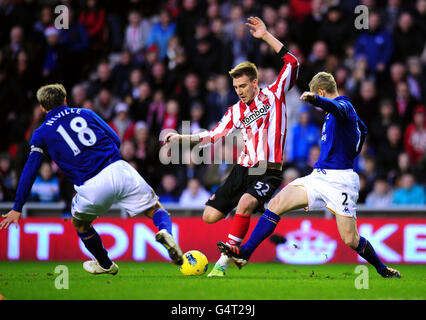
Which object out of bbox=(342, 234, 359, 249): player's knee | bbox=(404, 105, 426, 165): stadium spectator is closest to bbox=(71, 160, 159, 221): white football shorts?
bbox=(342, 234, 359, 249): player's knee

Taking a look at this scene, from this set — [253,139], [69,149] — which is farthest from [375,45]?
[69,149]

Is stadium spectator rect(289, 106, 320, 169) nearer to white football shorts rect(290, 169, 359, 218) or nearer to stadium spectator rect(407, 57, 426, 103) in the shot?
stadium spectator rect(407, 57, 426, 103)

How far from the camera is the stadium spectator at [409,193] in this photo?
11.0m

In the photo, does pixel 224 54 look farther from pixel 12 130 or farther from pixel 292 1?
pixel 12 130

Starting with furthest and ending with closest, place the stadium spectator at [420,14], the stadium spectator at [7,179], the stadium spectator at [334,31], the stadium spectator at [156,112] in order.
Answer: the stadium spectator at [420,14]
the stadium spectator at [334,31]
the stadium spectator at [156,112]
the stadium spectator at [7,179]

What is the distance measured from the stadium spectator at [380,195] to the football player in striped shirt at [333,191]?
165 inches

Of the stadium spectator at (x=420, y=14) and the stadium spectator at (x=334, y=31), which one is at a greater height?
the stadium spectator at (x=420, y=14)

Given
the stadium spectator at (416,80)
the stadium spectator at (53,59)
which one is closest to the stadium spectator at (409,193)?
the stadium spectator at (416,80)

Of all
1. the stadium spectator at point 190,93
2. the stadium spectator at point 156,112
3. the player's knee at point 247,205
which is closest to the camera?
the player's knee at point 247,205

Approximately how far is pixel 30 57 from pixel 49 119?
278 inches

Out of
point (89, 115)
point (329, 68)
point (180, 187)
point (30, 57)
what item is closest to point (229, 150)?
point (180, 187)

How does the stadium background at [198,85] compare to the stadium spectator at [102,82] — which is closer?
the stadium background at [198,85]

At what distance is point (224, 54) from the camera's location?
12898 mm

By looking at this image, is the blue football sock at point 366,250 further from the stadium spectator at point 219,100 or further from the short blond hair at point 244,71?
the stadium spectator at point 219,100
